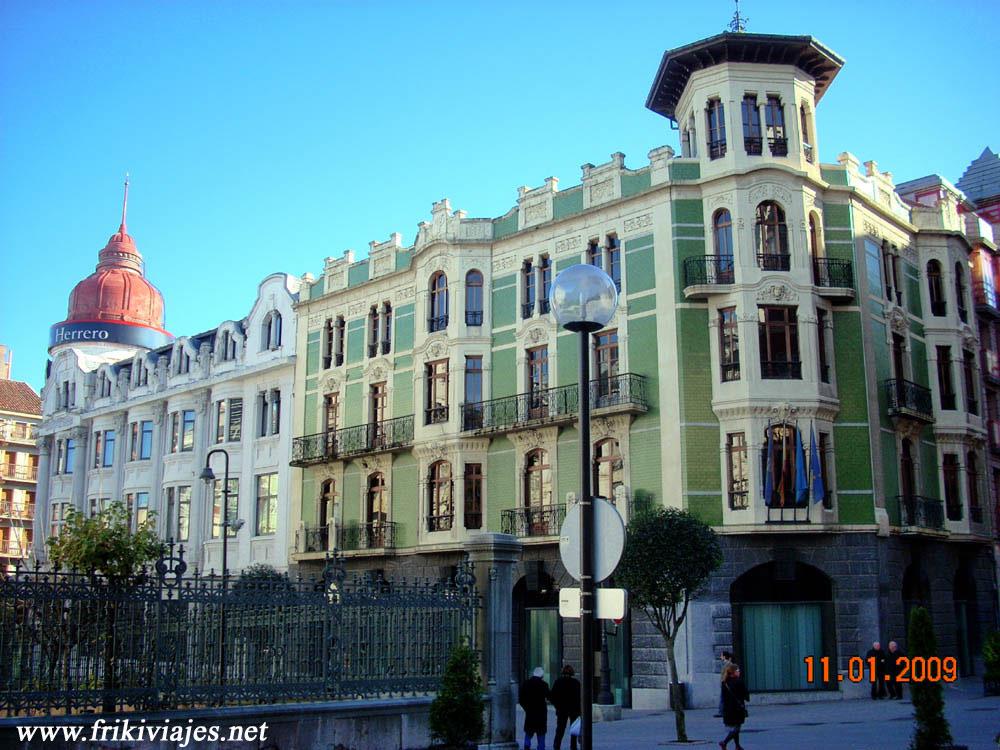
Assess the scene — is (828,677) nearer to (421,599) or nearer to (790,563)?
(790,563)

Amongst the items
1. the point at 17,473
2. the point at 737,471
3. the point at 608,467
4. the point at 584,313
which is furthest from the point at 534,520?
the point at 17,473

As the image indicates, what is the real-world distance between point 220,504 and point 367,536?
29.3ft

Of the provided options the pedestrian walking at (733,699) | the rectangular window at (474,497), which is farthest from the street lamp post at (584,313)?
the rectangular window at (474,497)

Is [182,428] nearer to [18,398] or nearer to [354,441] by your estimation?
[354,441]

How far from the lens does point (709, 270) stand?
100ft

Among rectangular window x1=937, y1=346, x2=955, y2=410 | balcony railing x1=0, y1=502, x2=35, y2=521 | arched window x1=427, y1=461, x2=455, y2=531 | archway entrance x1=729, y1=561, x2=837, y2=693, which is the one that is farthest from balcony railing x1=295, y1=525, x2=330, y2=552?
balcony railing x1=0, y1=502, x2=35, y2=521

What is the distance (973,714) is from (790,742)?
634 centimetres

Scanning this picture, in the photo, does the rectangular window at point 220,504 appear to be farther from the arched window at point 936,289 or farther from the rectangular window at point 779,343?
the arched window at point 936,289

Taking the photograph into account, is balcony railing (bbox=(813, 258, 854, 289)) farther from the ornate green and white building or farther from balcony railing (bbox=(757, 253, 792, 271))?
balcony railing (bbox=(757, 253, 792, 271))

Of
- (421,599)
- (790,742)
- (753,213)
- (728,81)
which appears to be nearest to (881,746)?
(790,742)

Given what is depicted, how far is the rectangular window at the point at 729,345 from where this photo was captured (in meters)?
30.0

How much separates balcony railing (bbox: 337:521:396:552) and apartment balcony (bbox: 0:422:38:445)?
41043 mm

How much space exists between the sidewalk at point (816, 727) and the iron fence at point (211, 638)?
517 centimetres

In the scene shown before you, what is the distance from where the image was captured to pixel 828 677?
28734 millimetres
